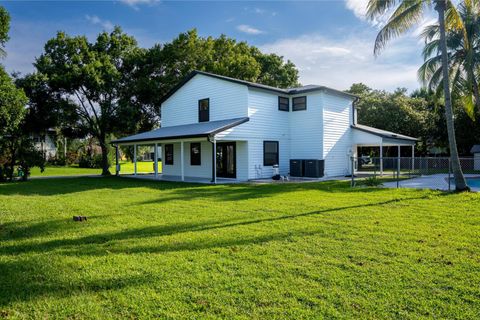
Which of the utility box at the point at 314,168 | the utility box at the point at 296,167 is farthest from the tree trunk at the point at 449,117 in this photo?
the utility box at the point at 296,167

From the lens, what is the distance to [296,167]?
19.3 metres

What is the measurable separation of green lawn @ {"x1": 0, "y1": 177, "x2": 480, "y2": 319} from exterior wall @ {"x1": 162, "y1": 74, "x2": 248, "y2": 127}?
10.6 m

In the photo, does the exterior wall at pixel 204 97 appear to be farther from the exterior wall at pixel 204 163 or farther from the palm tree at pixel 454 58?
the palm tree at pixel 454 58

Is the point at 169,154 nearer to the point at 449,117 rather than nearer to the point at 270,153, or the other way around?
the point at 270,153

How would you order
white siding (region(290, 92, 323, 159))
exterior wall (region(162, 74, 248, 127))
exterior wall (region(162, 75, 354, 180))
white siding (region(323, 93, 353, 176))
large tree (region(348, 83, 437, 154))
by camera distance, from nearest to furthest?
exterior wall (region(162, 75, 354, 180)) → exterior wall (region(162, 74, 248, 127)) → white siding (region(290, 92, 323, 159)) → white siding (region(323, 93, 353, 176)) → large tree (region(348, 83, 437, 154))

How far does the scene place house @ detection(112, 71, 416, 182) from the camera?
18.1 meters

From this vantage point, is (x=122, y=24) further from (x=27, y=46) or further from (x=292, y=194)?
(x=292, y=194)

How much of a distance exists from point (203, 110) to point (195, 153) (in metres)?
2.74

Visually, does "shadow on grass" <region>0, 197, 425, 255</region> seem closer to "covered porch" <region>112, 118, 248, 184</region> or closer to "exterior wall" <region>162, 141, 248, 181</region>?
"covered porch" <region>112, 118, 248, 184</region>

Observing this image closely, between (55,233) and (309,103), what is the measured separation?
15851 mm

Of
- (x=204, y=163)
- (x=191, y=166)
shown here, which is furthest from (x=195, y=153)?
(x=204, y=163)

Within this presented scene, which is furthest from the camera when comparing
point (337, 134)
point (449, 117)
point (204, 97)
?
point (204, 97)

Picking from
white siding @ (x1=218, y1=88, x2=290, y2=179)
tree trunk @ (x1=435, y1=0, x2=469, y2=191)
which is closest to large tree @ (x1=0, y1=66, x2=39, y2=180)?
white siding @ (x1=218, y1=88, x2=290, y2=179)

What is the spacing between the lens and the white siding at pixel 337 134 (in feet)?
63.2
